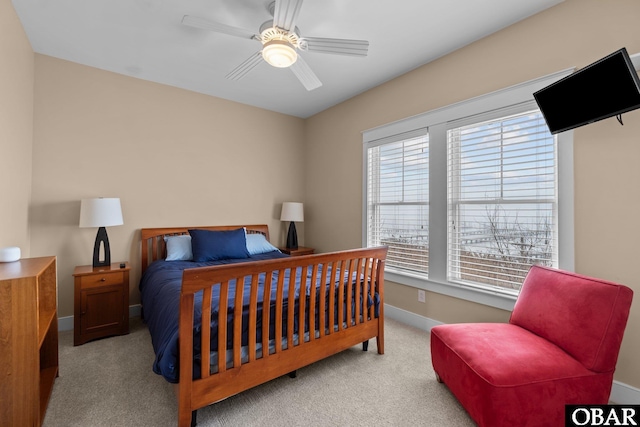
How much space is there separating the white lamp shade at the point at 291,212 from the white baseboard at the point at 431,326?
174cm

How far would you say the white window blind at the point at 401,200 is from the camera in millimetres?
3021

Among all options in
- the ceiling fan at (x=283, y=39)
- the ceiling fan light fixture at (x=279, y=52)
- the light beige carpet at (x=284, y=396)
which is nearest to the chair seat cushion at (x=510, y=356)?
the light beige carpet at (x=284, y=396)

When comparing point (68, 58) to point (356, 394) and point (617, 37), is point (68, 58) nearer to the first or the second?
point (356, 394)

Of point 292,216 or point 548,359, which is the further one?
point 292,216

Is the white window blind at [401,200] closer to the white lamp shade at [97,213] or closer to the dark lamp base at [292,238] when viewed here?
the dark lamp base at [292,238]

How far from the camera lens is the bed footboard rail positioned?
1.50 m

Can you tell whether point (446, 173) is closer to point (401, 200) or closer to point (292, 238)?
point (401, 200)

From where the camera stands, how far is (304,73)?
242 cm

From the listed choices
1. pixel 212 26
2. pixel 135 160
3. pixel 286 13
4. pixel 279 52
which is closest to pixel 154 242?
pixel 135 160

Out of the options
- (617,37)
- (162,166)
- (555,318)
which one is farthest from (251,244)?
(617,37)

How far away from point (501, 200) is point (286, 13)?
2181 millimetres

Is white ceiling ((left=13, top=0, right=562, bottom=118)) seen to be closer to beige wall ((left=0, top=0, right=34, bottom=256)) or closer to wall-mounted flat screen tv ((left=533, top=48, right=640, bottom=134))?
beige wall ((left=0, top=0, right=34, bottom=256))

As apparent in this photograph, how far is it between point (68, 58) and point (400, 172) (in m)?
3.64

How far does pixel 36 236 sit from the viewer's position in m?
2.79
